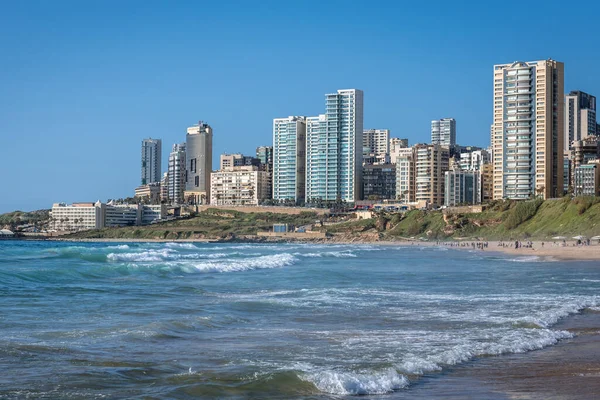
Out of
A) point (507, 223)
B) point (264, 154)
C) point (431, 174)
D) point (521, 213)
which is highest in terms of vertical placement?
point (264, 154)

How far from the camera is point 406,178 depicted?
12600cm

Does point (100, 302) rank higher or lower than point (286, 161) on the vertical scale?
lower

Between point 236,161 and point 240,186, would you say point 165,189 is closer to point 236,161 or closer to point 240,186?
point 236,161

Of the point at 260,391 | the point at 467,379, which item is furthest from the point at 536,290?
the point at 260,391

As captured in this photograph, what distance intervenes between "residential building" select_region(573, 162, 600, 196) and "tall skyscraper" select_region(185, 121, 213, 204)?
7913cm

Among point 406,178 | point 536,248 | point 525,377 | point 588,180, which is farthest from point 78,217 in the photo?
point 525,377

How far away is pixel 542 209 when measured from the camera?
264 ft

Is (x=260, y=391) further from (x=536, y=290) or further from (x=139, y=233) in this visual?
(x=139, y=233)

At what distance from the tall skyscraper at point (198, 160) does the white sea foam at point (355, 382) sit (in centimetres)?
14428

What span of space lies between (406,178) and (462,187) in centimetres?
1725

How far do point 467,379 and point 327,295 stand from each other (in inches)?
461

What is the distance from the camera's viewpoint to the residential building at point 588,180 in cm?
9050

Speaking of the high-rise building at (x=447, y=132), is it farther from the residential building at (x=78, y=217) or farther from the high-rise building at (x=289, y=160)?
the residential building at (x=78, y=217)

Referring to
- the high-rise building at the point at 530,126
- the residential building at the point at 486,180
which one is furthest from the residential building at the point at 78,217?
the high-rise building at the point at 530,126
